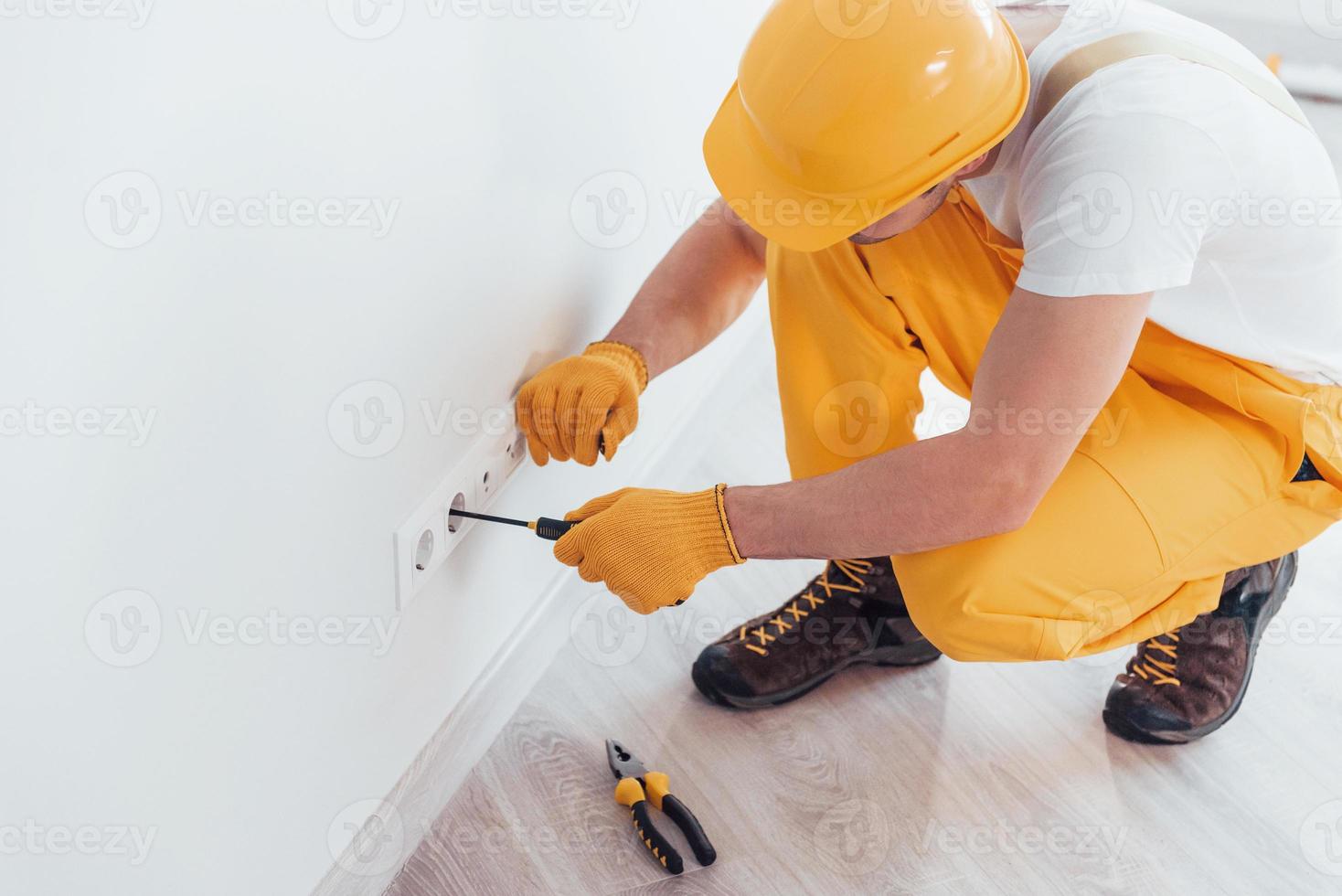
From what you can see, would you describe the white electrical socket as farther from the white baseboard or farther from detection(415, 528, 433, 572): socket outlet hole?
the white baseboard

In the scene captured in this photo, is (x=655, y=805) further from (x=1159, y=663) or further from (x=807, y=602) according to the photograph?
(x=1159, y=663)

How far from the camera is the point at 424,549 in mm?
1178

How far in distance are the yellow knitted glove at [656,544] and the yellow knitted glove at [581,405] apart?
102 millimetres

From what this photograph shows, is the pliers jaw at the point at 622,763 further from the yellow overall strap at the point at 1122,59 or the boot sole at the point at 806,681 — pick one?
the yellow overall strap at the point at 1122,59

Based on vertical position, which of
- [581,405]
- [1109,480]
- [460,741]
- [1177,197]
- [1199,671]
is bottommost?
[1199,671]

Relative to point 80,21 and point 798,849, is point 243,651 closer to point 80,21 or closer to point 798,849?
point 80,21

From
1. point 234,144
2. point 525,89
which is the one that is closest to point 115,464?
point 234,144

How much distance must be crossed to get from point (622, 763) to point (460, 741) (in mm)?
187

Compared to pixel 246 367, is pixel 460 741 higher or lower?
lower

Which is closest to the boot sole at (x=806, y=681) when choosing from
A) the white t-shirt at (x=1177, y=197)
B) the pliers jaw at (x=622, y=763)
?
the pliers jaw at (x=622, y=763)

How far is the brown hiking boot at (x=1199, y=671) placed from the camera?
56.2 inches

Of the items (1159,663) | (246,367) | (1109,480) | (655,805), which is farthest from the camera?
(1159,663)

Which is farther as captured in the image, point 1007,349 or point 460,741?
point 460,741

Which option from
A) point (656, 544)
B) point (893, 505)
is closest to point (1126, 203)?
point (893, 505)
